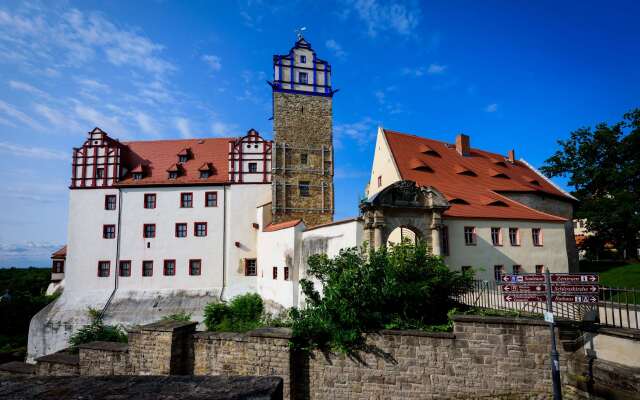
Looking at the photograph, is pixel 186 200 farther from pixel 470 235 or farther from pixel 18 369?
pixel 470 235

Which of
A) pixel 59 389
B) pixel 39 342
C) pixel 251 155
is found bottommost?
pixel 39 342

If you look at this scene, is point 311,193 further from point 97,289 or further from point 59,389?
point 59,389

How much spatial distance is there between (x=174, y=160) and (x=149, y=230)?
Result: 5.64m

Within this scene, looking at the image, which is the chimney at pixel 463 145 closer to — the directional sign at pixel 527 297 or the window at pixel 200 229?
the window at pixel 200 229

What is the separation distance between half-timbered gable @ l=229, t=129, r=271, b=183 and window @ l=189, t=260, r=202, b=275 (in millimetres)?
6102

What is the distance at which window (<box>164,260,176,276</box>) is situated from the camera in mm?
24453

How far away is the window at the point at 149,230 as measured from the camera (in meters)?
24.9

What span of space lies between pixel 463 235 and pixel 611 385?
10846 mm

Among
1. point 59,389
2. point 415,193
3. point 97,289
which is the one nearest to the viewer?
point 59,389

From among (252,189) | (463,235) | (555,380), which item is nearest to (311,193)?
(252,189)

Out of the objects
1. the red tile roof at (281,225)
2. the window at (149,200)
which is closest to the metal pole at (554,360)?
the red tile roof at (281,225)

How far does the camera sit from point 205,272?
964 inches

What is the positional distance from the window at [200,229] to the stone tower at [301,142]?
499 centimetres

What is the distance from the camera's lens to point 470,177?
24.1m
